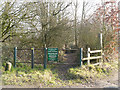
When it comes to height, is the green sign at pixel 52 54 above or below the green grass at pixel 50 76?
above

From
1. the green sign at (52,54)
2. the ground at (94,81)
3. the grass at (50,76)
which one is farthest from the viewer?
the green sign at (52,54)

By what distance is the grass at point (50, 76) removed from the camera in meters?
6.07

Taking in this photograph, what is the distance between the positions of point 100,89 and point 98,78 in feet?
4.63

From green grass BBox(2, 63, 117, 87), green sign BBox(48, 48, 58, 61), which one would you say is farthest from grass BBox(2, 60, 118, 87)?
green sign BBox(48, 48, 58, 61)

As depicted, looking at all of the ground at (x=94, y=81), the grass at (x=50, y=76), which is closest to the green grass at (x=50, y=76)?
the grass at (x=50, y=76)

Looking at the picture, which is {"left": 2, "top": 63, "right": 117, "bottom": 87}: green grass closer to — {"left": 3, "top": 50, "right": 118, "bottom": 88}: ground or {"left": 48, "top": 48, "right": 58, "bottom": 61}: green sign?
{"left": 3, "top": 50, "right": 118, "bottom": 88}: ground

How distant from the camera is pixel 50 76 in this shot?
698 cm

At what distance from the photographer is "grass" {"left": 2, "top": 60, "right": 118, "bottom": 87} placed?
239 inches

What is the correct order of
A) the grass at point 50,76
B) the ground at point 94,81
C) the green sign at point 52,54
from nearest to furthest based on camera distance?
the grass at point 50,76 → the ground at point 94,81 → the green sign at point 52,54

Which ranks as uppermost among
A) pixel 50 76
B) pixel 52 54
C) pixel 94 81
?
pixel 52 54

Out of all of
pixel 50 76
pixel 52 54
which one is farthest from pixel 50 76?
pixel 52 54

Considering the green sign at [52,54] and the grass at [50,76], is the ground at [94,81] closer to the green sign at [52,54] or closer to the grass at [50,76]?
the grass at [50,76]

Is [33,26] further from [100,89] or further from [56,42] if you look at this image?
[100,89]

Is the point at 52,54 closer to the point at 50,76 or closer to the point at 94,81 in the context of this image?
the point at 50,76
